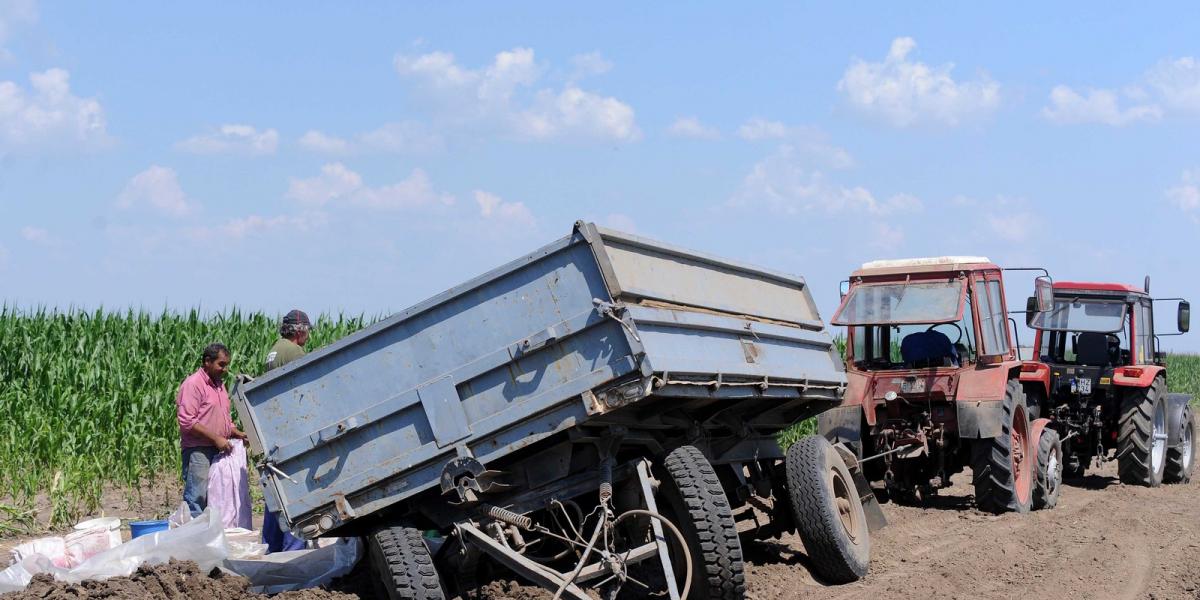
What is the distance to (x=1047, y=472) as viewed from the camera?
41.6 feet

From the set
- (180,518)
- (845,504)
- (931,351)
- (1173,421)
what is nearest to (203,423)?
(180,518)

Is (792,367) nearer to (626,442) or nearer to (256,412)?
(626,442)

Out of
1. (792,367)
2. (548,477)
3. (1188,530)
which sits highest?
(792,367)

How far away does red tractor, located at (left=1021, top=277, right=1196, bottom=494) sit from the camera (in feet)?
47.3

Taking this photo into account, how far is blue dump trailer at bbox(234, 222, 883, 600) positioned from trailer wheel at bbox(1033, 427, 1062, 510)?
6.18 meters

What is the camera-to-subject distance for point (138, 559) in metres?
7.58

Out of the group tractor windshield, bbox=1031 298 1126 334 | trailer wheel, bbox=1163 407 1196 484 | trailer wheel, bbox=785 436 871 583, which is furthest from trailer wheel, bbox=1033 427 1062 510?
trailer wheel, bbox=785 436 871 583

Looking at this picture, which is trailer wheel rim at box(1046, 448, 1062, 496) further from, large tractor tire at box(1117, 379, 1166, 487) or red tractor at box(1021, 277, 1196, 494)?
large tractor tire at box(1117, 379, 1166, 487)

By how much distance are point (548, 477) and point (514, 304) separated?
1046 millimetres

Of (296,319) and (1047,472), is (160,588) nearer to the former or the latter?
(296,319)

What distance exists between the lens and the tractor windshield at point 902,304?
11883 mm

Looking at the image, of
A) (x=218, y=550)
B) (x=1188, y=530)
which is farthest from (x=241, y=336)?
(x=1188, y=530)

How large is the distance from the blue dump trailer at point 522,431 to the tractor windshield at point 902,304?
4.93 meters

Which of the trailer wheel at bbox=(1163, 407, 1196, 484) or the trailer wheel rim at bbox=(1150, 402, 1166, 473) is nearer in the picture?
the trailer wheel rim at bbox=(1150, 402, 1166, 473)
